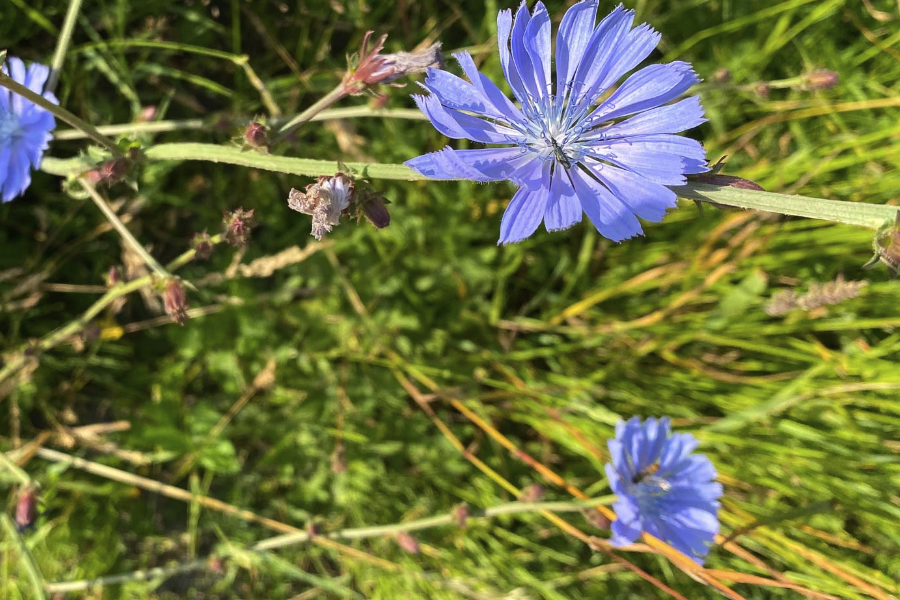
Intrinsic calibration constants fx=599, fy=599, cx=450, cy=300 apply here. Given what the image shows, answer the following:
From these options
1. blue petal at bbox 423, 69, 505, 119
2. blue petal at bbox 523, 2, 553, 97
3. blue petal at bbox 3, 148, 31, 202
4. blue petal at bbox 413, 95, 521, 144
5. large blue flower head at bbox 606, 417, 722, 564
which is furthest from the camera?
large blue flower head at bbox 606, 417, 722, 564

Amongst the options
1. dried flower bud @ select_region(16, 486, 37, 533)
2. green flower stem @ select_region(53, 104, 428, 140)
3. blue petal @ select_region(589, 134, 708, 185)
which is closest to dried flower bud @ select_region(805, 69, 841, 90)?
blue petal @ select_region(589, 134, 708, 185)

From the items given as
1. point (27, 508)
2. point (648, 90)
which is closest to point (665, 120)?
point (648, 90)

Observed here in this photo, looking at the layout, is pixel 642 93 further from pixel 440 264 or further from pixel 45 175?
pixel 45 175

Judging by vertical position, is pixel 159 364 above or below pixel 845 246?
below

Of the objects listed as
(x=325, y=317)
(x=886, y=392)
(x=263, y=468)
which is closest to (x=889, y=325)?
(x=886, y=392)

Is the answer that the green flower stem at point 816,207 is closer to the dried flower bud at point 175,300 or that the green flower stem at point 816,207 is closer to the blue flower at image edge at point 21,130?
the dried flower bud at point 175,300

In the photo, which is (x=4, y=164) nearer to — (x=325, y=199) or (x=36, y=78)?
(x=36, y=78)

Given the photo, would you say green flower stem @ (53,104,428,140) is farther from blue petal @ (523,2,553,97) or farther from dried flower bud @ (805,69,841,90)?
dried flower bud @ (805,69,841,90)
